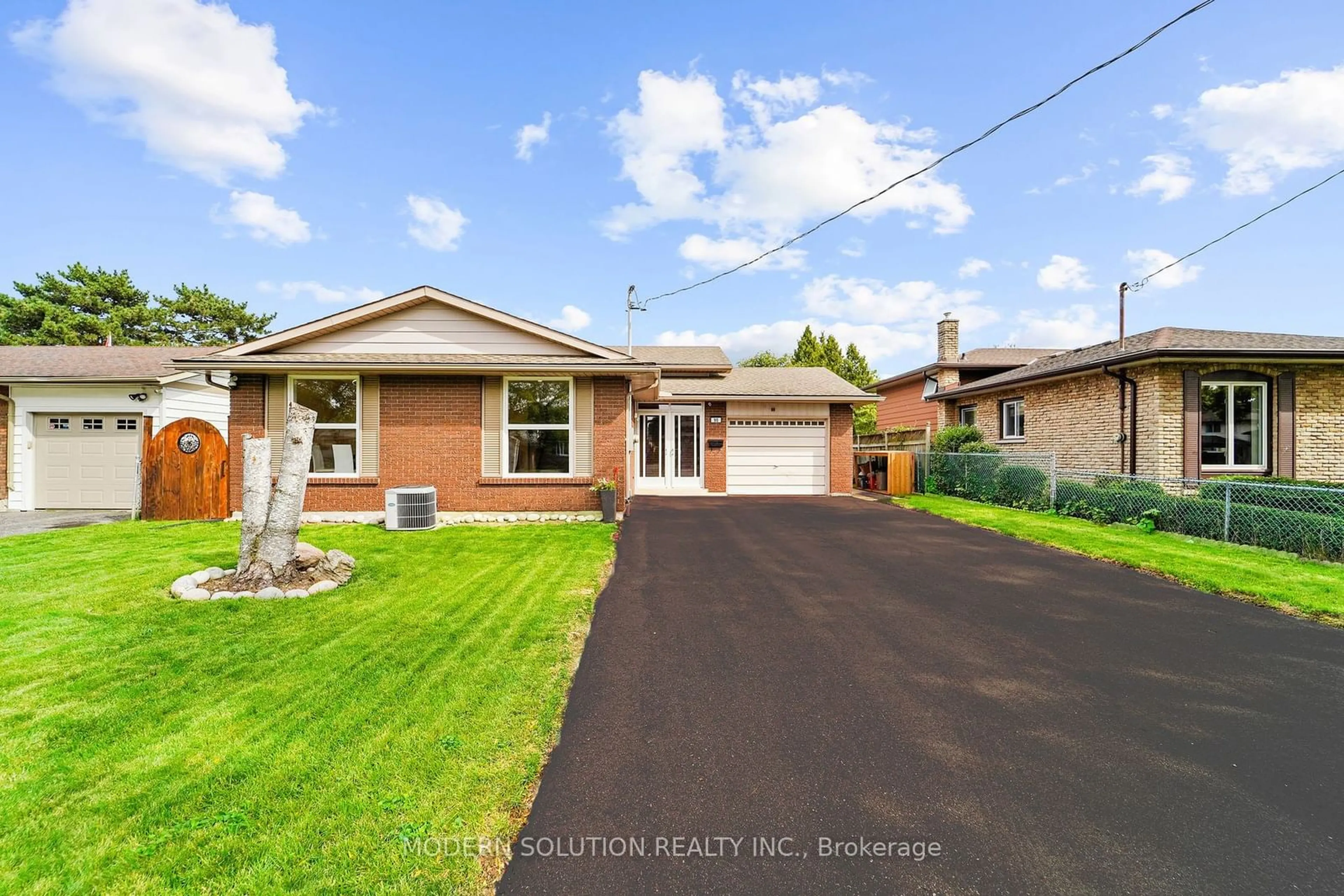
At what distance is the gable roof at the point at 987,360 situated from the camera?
2211 centimetres

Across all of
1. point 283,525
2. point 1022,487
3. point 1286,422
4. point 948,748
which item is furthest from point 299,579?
point 1286,422

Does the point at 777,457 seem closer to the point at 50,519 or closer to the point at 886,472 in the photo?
the point at 886,472

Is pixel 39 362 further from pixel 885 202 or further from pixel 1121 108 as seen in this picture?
pixel 1121 108

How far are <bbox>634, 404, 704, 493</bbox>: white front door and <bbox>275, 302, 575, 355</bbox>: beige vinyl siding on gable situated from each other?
5942 millimetres

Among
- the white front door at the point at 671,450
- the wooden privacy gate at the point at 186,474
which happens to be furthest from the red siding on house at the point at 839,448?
the wooden privacy gate at the point at 186,474

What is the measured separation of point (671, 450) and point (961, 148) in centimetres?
1050

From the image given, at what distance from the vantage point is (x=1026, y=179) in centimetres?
1139

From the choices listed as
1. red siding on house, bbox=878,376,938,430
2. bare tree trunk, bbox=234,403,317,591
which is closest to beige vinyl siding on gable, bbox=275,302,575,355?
bare tree trunk, bbox=234,403,317,591

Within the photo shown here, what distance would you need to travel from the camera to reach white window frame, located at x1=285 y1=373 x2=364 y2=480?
36.5 feet

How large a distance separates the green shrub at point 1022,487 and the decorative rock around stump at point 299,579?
46.2ft

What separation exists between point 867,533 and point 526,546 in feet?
20.0

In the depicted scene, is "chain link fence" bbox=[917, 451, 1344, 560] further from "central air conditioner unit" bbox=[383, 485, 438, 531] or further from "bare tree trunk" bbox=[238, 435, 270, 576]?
"bare tree trunk" bbox=[238, 435, 270, 576]

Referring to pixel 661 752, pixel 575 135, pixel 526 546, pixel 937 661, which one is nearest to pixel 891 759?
pixel 661 752

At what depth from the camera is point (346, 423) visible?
11.2 m
